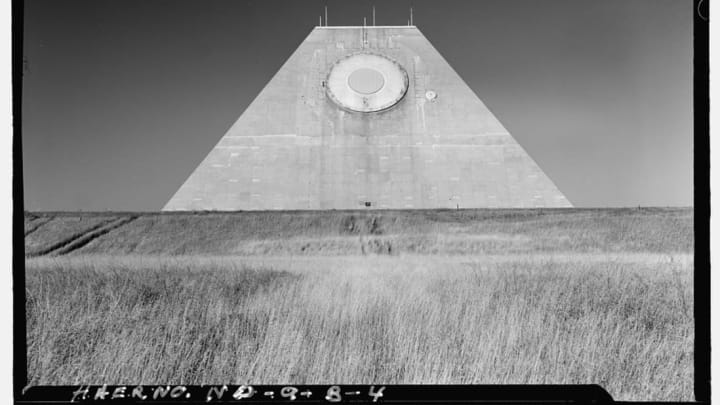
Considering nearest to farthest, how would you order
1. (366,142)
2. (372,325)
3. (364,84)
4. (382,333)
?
(382,333), (372,325), (366,142), (364,84)

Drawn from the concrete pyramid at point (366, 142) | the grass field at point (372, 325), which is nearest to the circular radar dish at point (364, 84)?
the concrete pyramid at point (366, 142)

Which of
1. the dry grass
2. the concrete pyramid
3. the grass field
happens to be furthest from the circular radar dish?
the dry grass

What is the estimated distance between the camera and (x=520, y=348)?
9.37 feet

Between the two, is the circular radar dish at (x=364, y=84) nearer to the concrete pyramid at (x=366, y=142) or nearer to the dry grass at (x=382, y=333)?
the concrete pyramid at (x=366, y=142)

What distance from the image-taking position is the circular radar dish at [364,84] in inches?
730

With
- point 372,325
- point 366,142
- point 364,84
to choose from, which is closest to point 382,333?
point 372,325

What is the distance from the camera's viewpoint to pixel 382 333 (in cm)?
321

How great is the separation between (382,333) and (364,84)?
15978 millimetres

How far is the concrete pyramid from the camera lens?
684 inches

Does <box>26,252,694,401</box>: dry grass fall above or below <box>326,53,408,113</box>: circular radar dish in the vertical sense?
below

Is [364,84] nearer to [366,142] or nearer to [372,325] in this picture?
[366,142]

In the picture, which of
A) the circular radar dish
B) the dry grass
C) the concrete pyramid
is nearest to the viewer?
the dry grass

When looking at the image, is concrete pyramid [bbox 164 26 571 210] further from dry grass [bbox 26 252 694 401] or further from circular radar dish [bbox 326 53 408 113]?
dry grass [bbox 26 252 694 401]

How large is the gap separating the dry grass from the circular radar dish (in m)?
14.5
